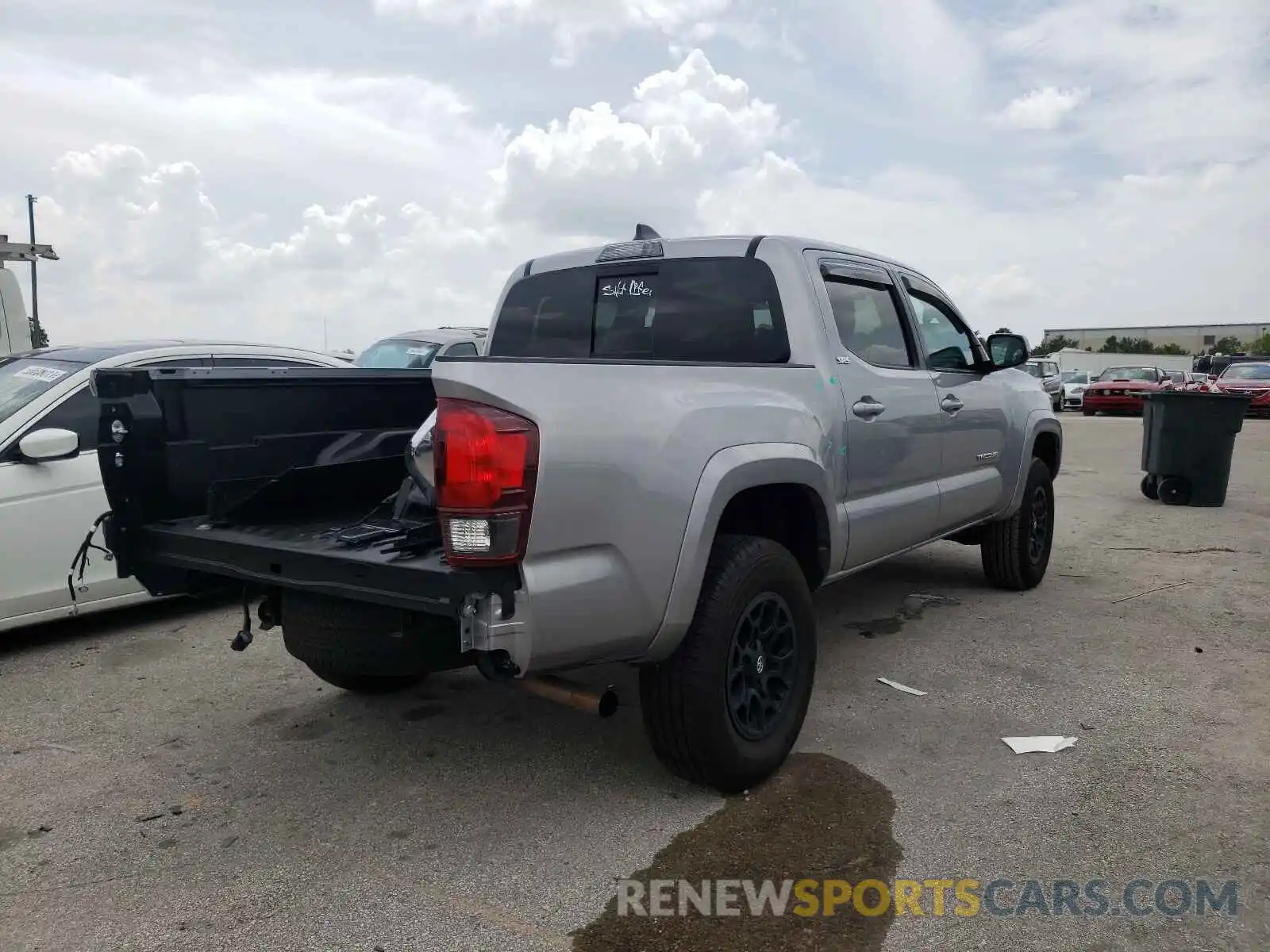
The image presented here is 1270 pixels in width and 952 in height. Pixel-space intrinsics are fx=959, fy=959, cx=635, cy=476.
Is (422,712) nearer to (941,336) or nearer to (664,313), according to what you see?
(664,313)

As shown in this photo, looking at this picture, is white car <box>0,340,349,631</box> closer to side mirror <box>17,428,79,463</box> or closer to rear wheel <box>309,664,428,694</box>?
side mirror <box>17,428,79,463</box>

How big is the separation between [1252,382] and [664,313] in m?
26.9

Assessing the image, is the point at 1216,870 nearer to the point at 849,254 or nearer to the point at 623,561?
the point at 623,561

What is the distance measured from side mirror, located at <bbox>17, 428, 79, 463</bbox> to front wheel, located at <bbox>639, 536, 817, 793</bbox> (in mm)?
3380

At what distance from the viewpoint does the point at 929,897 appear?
277 centimetres

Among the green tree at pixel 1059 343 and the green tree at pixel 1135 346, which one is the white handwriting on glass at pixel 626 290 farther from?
the green tree at pixel 1059 343

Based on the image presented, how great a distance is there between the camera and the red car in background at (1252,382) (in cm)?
2450

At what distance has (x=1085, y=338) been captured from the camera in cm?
10112

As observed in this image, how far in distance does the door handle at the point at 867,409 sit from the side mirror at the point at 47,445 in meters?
3.83

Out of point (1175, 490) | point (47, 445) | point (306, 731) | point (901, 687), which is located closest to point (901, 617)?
point (901, 687)

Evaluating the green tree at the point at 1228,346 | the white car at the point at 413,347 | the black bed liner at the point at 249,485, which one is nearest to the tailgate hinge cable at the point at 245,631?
the black bed liner at the point at 249,485

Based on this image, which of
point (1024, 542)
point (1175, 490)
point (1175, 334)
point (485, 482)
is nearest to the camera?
point (485, 482)

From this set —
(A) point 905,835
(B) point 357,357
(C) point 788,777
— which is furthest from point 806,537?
(B) point 357,357

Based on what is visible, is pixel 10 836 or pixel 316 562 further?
pixel 10 836
